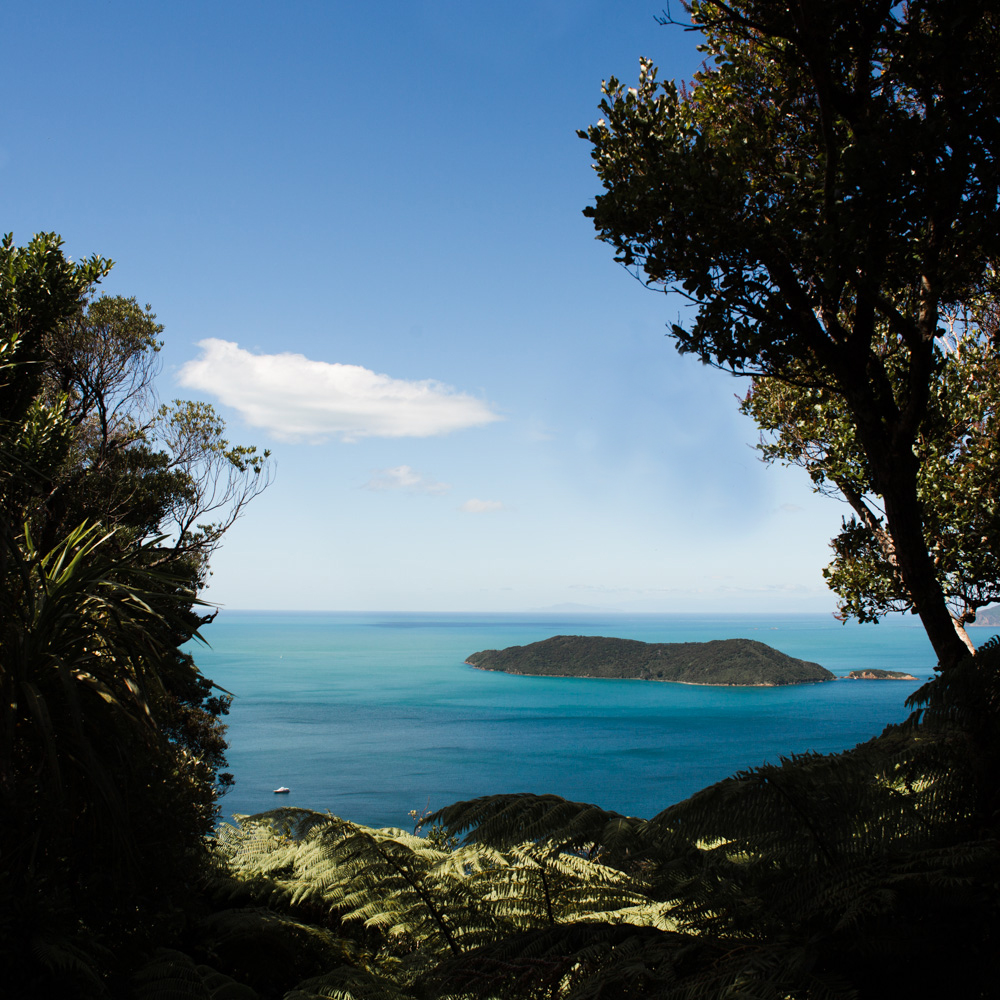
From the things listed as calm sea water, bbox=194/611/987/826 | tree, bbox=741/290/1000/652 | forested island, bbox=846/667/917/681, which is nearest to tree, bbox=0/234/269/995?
tree, bbox=741/290/1000/652

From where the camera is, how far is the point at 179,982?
284 cm

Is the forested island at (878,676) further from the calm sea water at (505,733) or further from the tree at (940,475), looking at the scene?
the tree at (940,475)

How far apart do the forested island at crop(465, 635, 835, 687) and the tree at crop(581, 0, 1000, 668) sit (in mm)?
81918

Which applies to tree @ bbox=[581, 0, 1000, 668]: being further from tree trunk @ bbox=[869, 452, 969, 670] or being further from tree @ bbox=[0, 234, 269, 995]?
tree @ bbox=[0, 234, 269, 995]

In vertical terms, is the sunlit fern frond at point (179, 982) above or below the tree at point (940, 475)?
below

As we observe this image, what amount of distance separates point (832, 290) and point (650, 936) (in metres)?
3.20

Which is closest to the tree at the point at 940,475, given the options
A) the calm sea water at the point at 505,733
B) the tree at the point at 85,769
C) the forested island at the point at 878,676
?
the tree at the point at 85,769

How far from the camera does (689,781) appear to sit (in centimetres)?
3962

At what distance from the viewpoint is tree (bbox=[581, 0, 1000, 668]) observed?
354cm

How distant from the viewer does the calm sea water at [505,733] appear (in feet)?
127

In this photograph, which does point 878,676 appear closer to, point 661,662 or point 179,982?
point 661,662

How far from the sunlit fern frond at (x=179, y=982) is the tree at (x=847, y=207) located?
4065 mm

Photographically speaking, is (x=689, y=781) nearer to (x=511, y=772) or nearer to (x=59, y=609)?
(x=511, y=772)

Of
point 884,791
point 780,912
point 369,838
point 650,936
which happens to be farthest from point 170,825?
point 884,791
